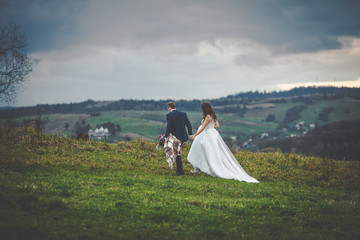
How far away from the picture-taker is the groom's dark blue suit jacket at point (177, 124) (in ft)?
45.8

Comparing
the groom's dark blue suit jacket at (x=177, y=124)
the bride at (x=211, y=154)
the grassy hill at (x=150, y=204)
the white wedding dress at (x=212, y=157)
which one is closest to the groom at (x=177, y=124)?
the groom's dark blue suit jacket at (x=177, y=124)

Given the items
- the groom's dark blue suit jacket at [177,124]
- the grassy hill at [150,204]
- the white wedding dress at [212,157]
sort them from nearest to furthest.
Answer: the grassy hill at [150,204] → the groom's dark blue suit jacket at [177,124] → the white wedding dress at [212,157]

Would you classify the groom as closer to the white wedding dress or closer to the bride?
the bride

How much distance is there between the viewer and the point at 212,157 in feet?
47.2

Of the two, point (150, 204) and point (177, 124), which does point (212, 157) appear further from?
point (150, 204)

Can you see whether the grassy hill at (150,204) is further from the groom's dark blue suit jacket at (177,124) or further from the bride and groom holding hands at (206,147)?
the groom's dark blue suit jacket at (177,124)

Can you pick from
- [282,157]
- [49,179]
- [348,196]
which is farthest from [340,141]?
[49,179]

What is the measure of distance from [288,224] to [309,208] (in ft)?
6.77

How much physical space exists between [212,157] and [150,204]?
677 cm

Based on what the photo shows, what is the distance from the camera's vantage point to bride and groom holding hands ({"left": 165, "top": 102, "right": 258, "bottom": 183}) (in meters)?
14.1

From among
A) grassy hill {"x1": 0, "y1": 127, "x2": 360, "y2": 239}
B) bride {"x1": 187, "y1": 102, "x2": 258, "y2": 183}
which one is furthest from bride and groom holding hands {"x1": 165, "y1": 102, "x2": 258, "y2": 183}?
grassy hill {"x1": 0, "y1": 127, "x2": 360, "y2": 239}

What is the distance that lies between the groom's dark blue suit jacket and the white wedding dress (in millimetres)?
1105

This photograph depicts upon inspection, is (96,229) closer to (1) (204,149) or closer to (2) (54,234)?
(2) (54,234)

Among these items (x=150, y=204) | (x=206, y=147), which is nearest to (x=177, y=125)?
(x=206, y=147)
